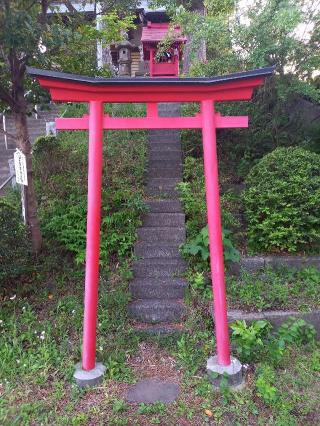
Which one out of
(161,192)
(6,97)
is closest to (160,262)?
(161,192)

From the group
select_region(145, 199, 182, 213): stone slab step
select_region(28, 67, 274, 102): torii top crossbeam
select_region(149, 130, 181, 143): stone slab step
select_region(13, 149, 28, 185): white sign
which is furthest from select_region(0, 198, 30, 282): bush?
select_region(149, 130, 181, 143): stone slab step

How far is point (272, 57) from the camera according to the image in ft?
19.9

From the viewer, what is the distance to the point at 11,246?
4.78 metres

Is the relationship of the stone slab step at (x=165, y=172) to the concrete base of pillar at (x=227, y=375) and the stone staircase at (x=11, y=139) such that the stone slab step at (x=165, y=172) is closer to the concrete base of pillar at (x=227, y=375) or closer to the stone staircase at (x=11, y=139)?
the concrete base of pillar at (x=227, y=375)

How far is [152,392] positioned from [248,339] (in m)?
1.04

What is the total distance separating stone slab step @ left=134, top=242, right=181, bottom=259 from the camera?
550cm

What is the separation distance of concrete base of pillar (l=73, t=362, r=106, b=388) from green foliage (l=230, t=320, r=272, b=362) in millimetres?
1357

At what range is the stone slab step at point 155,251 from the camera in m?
5.50

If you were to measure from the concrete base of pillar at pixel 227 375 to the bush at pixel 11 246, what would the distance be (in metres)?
2.45

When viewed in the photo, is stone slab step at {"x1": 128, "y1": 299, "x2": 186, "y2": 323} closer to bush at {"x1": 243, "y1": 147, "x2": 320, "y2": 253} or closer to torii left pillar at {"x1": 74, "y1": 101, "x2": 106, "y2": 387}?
torii left pillar at {"x1": 74, "y1": 101, "x2": 106, "y2": 387}

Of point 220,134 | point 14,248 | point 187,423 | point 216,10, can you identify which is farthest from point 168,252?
point 216,10

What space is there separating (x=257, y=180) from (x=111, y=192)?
2143mm

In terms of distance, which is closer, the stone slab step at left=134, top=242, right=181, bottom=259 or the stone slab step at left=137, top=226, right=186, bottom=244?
the stone slab step at left=134, top=242, right=181, bottom=259

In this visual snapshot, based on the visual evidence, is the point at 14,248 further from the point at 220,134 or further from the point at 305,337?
the point at 220,134
